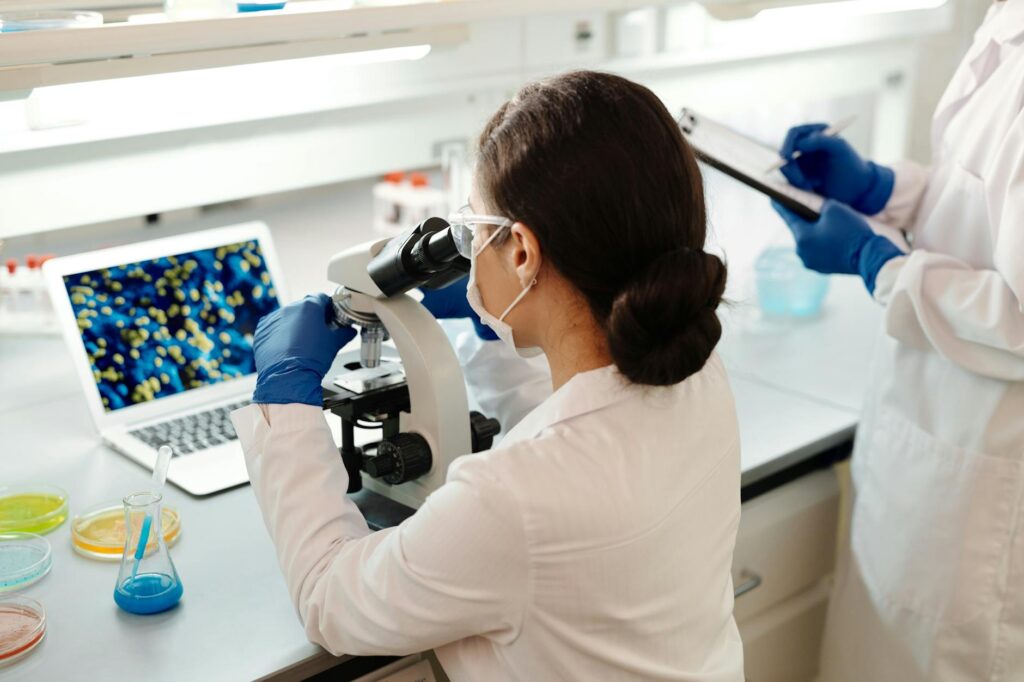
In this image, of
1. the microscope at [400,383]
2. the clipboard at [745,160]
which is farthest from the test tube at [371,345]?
the clipboard at [745,160]

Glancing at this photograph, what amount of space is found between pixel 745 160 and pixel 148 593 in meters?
1.15

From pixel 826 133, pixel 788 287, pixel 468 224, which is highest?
pixel 468 224

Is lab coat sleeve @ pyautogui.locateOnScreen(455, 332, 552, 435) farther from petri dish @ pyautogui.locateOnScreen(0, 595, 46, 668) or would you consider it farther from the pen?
petri dish @ pyautogui.locateOnScreen(0, 595, 46, 668)

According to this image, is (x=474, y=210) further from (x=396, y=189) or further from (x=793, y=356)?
(x=793, y=356)

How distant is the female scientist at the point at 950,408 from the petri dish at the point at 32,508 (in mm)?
1254

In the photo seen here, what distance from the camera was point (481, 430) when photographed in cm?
150

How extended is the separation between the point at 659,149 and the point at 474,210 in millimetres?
210

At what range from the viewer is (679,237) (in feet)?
3.51

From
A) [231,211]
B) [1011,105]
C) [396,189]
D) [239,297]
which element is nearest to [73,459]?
[239,297]

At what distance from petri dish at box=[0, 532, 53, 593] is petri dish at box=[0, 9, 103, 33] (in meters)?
0.64

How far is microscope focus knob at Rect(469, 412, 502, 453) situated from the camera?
150 cm

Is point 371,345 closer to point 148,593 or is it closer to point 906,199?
point 148,593

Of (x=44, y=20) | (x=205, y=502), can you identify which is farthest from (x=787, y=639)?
(x=44, y=20)

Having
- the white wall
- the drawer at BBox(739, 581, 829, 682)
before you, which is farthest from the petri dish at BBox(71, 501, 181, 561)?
the drawer at BBox(739, 581, 829, 682)
